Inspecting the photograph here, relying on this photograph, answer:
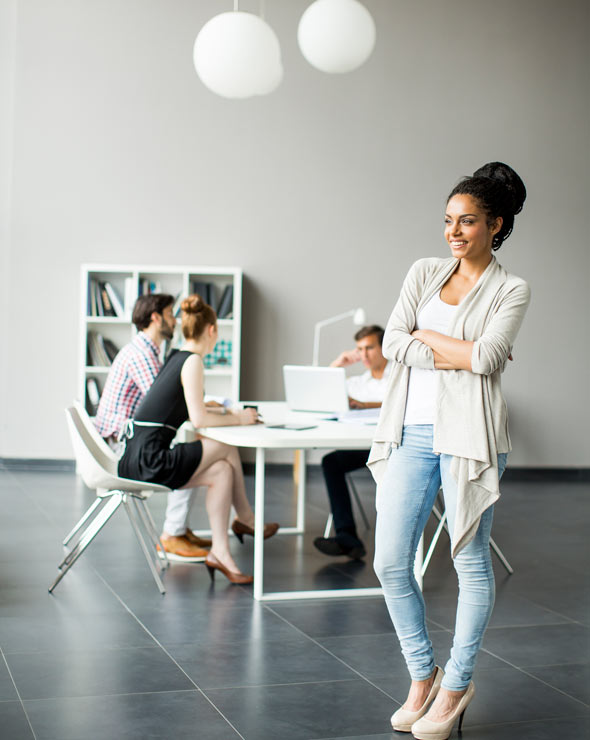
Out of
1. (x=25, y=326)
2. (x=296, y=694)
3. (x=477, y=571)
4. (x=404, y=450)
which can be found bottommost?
(x=296, y=694)

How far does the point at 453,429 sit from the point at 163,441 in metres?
2.09

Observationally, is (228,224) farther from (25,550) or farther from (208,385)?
(25,550)

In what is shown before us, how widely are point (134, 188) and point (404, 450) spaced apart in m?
5.65

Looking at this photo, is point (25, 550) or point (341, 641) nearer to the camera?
point (341, 641)

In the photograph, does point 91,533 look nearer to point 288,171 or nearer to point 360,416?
point 360,416

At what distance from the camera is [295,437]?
408cm

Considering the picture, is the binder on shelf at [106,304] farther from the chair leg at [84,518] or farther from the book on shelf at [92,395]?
the chair leg at [84,518]

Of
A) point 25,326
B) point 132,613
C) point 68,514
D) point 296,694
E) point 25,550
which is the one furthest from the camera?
point 25,326

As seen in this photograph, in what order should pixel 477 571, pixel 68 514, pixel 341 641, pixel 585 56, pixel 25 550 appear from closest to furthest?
pixel 477 571
pixel 341 641
pixel 25 550
pixel 68 514
pixel 585 56

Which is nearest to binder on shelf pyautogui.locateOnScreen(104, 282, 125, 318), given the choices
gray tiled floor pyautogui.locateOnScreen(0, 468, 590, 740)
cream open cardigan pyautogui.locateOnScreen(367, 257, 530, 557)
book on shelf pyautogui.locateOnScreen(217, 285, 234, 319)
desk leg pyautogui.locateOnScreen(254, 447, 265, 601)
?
book on shelf pyautogui.locateOnScreen(217, 285, 234, 319)

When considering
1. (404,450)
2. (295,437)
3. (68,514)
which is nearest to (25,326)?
(68,514)

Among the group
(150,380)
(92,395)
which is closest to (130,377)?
(150,380)

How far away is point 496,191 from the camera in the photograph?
102 inches

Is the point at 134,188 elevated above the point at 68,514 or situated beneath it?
elevated above
